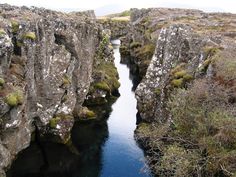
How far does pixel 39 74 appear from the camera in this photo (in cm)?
6138

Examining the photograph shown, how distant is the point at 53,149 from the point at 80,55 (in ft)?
66.7

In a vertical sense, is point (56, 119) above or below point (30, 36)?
below

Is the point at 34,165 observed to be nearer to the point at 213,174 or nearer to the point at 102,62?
the point at 213,174

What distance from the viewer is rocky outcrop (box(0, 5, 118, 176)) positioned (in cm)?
4966

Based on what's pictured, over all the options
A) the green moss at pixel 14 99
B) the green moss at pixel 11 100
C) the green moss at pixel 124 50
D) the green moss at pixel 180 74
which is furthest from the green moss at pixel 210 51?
the green moss at pixel 124 50

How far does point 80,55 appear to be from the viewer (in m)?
74.6

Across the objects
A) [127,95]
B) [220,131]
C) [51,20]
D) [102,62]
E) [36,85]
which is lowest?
[127,95]

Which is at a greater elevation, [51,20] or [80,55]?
[51,20]

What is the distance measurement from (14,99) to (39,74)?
13.7 meters

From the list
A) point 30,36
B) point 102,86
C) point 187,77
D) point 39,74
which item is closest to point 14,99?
point 30,36

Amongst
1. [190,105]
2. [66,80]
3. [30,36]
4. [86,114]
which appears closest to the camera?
[190,105]

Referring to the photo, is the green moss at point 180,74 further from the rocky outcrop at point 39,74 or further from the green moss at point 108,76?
the green moss at point 108,76

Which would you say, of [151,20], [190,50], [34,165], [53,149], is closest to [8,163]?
[34,165]

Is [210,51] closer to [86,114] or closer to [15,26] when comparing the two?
[15,26]
